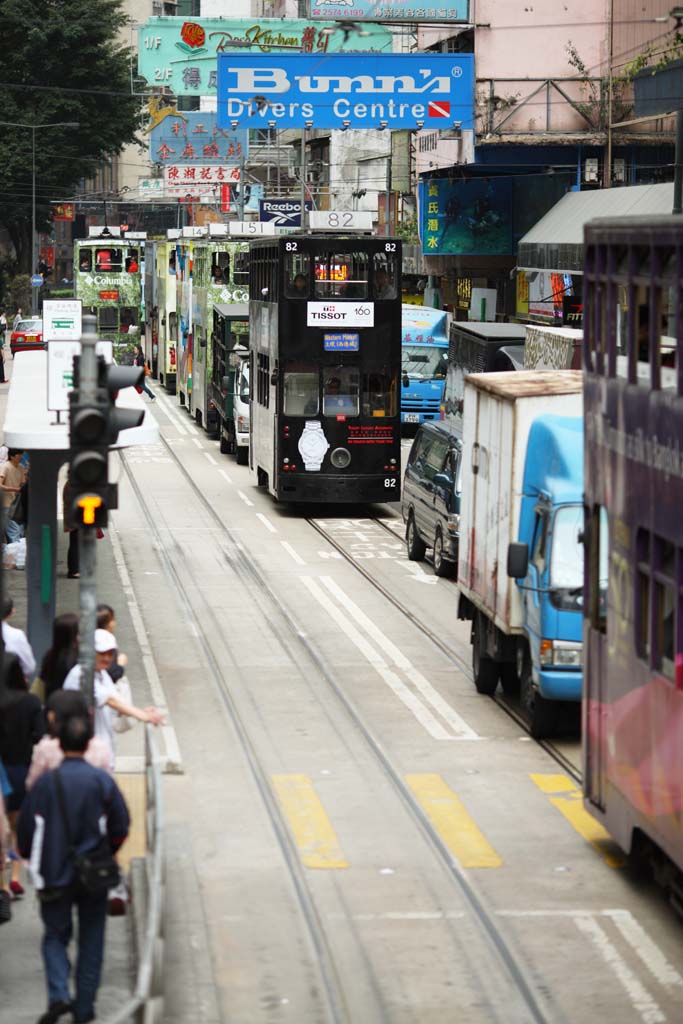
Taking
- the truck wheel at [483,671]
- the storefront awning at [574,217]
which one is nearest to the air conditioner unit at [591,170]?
the storefront awning at [574,217]

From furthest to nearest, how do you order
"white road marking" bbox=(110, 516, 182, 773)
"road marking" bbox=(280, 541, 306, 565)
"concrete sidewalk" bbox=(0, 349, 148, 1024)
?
1. "road marking" bbox=(280, 541, 306, 565)
2. "white road marking" bbox=(110, 516, 182, 773)
3. "concrete sidewalk" bbox=(0, 349, 148, 1024)

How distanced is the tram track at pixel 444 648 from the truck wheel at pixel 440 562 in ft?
2.80

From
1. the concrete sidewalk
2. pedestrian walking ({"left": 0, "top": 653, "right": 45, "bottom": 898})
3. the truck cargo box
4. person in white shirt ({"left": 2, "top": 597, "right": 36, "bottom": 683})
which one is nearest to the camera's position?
the concrete sidewalk

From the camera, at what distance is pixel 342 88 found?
36938 millimetres

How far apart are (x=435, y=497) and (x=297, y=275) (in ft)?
21.2

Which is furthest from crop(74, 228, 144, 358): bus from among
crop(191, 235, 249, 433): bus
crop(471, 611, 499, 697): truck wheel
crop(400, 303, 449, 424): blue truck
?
crop(471, 611, 499, 697): truck wheel

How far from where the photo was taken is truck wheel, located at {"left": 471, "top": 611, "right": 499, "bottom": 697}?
712 inches

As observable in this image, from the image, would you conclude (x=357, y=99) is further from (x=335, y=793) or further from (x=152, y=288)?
(x=152, y=288)

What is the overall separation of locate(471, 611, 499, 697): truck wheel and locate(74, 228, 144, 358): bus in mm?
50456

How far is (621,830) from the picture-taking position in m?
12.0

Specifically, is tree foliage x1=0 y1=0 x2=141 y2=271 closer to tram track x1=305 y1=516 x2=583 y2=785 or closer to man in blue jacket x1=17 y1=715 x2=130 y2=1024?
tram track x1=305 y1=516 x2=583 y2=785

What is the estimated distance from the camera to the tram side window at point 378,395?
30750mm

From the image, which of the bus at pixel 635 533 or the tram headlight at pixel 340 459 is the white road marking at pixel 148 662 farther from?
the bus at pixel 635 533

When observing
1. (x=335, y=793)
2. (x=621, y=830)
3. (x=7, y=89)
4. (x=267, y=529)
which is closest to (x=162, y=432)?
(x=267, y=529)
